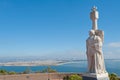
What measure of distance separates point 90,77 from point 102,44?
0.76 meters

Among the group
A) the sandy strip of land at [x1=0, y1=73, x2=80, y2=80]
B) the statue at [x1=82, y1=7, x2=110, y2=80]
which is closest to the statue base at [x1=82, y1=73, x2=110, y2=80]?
the statue at [x1=82, y1=7, x2=110, y2=80]

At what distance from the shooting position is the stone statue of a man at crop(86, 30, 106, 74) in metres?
5.02

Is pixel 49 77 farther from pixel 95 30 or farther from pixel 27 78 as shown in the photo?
pixel 95 30

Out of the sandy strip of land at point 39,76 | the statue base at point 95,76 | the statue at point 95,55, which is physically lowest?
the sandy strip of land at point 39,76

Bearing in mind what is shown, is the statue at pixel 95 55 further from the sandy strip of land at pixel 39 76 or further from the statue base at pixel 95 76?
the sandy strip of land at pixel 39 76

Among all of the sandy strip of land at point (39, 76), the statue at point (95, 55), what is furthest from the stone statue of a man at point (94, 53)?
the sandy strip of land at point (39, 76)

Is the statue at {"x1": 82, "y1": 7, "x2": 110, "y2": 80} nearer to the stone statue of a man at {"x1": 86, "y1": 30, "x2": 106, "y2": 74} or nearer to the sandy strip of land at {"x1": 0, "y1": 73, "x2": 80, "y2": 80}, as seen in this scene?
the stone statue of a man at {"x1": 86, "y1": 30, "x2": 106, "y2": 74}

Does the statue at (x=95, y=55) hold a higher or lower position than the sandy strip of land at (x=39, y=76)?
higher

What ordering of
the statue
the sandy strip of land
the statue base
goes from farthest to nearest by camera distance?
the sandy strip of land
the statue
the statue base

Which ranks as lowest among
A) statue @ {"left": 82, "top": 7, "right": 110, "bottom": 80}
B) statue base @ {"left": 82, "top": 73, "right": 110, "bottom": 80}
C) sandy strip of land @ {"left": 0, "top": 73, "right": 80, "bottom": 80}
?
sandy strip of land @ {"left": 0, "top": 73, "right": 80, "bottom": 80}

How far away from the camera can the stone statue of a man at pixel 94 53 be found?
16.5ft

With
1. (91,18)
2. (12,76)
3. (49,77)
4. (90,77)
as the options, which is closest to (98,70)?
(90,77)

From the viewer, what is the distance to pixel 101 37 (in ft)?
16.9

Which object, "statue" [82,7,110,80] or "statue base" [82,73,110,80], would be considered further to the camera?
"statue" [82,7,110,80]
